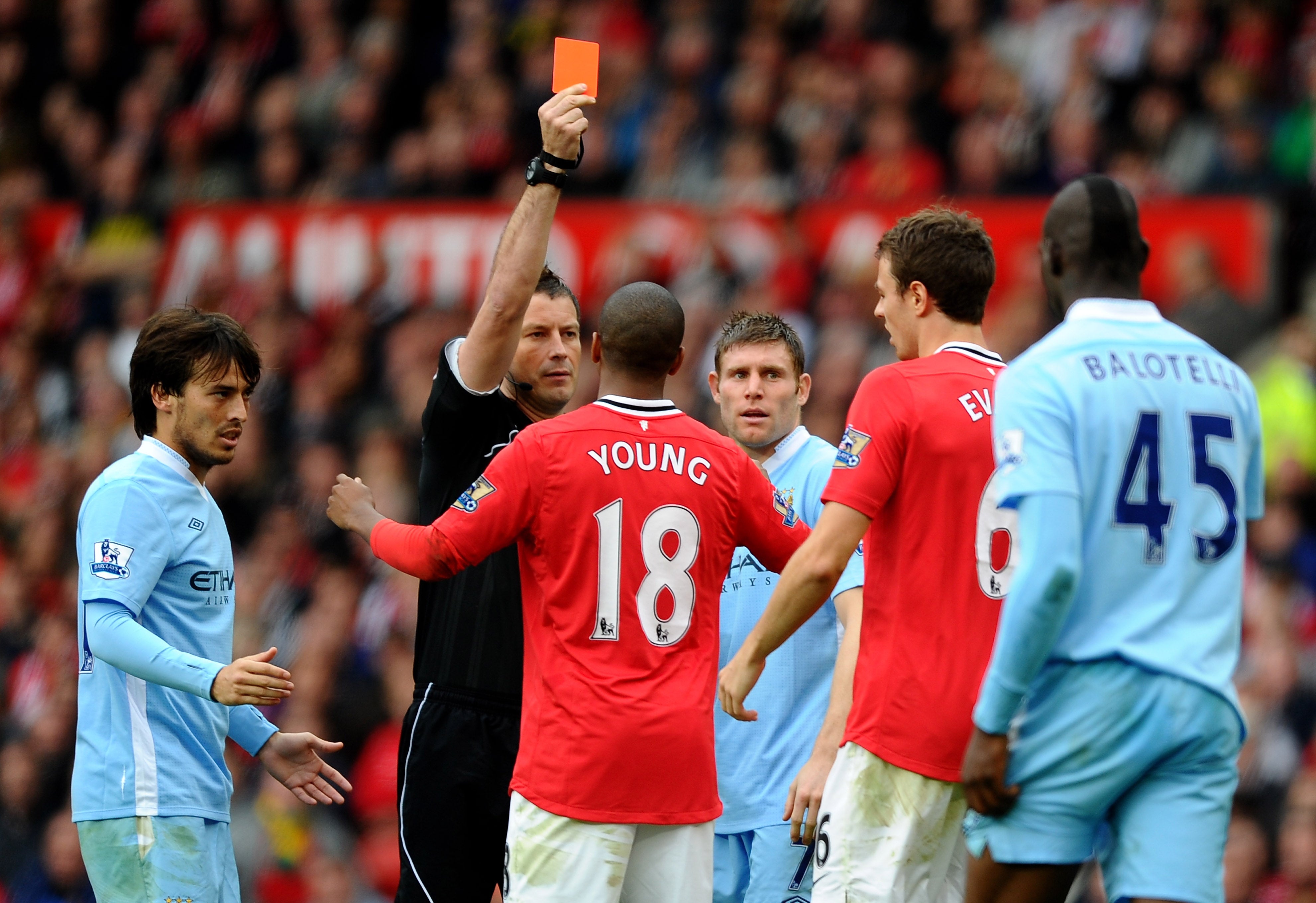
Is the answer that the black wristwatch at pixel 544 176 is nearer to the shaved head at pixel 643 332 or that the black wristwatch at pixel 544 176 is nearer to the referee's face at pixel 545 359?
the shaved head at pixel 643 332

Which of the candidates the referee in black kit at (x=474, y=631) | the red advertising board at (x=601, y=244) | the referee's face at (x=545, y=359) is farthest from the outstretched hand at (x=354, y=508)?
the red advertising board at (x=601, y=244)

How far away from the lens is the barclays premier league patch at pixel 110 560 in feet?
13.3

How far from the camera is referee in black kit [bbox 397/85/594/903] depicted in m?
4.21

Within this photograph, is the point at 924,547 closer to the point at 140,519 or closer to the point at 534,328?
the point at 534,328

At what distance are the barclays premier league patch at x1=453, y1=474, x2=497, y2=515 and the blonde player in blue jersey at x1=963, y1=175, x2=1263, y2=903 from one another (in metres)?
1.30

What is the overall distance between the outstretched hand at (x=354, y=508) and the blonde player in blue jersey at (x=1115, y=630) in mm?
1722

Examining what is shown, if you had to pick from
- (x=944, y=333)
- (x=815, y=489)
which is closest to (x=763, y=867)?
(x=815, y=489)

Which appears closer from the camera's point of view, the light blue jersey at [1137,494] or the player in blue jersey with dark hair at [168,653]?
the light blue jersey at [1137,494]

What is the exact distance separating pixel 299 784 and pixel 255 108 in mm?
10676

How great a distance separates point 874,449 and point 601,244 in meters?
7.53

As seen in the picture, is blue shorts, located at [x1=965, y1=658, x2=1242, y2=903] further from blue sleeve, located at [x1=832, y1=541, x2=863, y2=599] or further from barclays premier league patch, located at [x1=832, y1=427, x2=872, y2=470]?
blue sleeve, located at [x1=832, y1=541, x2=863, y2=599]

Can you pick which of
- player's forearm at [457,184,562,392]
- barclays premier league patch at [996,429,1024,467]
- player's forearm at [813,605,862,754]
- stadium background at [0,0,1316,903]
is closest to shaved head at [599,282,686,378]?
player's forearm at [457,184,562,392]

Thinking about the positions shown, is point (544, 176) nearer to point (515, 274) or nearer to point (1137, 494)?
point (515, 274)

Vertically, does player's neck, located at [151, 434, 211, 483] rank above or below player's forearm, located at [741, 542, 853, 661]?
above
